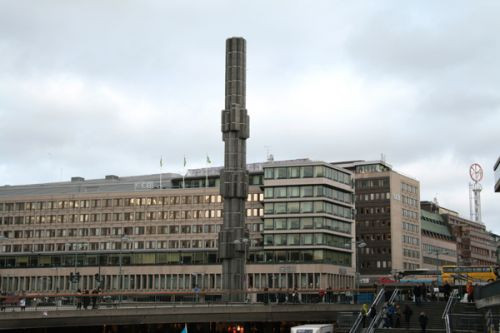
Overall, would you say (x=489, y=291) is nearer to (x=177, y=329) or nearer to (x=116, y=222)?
(x=177, y=329)

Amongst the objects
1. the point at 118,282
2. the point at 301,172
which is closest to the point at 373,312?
the point at 301,172

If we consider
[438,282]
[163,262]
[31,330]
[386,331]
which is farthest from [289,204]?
[386,331]

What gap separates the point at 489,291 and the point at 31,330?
134ft

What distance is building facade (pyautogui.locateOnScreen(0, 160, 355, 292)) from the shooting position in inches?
5012

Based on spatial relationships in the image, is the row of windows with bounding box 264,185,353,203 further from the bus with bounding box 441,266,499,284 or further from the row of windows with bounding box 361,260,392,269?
the bus with bounding box 441,266,499,284

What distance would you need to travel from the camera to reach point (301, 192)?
12750 cm

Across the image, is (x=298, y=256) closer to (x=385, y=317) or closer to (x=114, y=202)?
(x=114, y=202)

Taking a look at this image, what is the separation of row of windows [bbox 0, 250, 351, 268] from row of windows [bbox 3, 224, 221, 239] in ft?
13.4

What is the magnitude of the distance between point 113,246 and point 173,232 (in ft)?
42.8

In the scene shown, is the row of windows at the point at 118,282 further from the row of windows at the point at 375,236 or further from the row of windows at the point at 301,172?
the row of windows at the point at 375,236

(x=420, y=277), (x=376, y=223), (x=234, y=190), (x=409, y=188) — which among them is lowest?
(x=420, y=277)

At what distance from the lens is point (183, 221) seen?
140 meters

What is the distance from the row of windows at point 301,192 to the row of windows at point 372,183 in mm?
30070

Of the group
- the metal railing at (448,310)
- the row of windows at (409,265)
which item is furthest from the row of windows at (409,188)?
the metal railing at (448,310)
